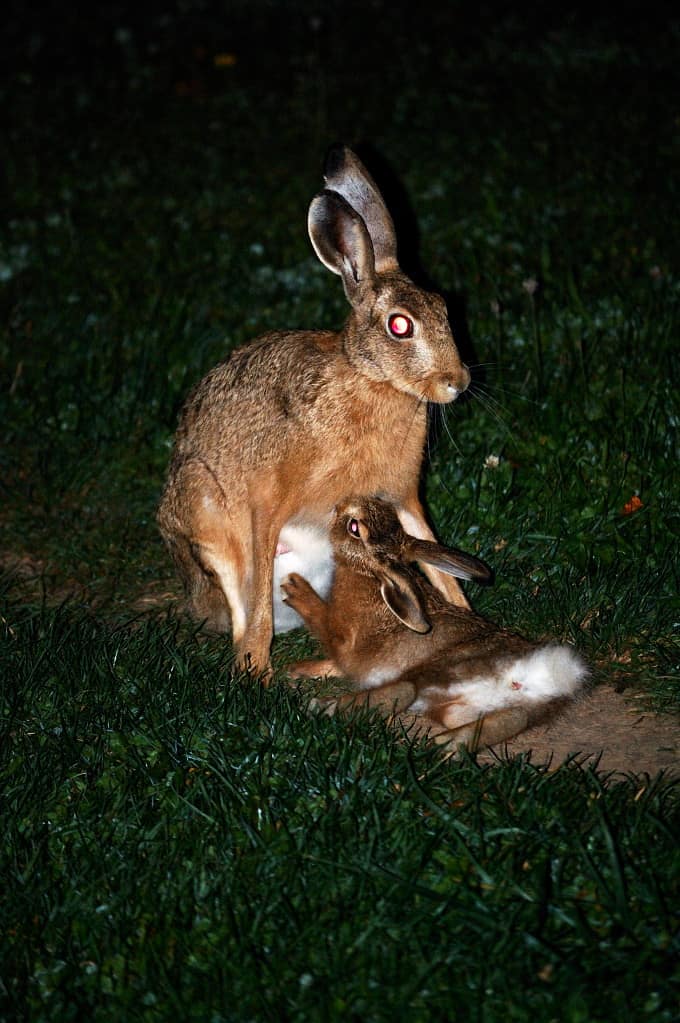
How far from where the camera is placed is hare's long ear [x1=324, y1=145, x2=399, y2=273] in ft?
16.1

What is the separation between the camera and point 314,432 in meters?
4.75

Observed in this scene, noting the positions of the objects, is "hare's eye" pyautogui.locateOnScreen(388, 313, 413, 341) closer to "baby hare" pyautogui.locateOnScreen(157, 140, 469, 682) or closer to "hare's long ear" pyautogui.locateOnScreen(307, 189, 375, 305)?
"baby hare" pyautogui.locateOnScreen(157, 140, 469, 682)

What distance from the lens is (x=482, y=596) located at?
5.16m

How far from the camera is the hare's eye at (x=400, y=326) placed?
4.56 metres

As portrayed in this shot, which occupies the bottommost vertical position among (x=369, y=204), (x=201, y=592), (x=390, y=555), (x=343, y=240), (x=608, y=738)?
(x=201, y=592)

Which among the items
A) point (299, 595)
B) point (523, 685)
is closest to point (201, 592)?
point (299, 595)

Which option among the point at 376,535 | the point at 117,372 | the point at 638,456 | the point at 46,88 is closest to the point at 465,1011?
the point at 376,535

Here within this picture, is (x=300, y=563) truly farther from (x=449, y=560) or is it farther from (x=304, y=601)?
(x=449, y=560)

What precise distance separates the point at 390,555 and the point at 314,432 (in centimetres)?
53

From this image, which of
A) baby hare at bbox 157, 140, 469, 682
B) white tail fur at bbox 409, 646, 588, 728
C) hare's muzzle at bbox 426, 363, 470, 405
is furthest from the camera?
baby hare at bbox 157, 140, 469, 682

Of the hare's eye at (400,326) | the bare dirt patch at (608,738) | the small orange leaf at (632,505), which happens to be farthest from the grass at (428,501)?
the hare's eye at (400,326)

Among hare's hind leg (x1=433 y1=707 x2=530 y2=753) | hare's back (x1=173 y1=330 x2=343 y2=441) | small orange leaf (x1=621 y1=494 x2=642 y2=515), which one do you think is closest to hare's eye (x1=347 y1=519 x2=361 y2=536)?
hare's back (x1=173 y1=330 x2=343 y2=441)

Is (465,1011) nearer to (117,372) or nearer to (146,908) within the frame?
(146,908)

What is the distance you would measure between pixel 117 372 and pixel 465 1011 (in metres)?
4.50
